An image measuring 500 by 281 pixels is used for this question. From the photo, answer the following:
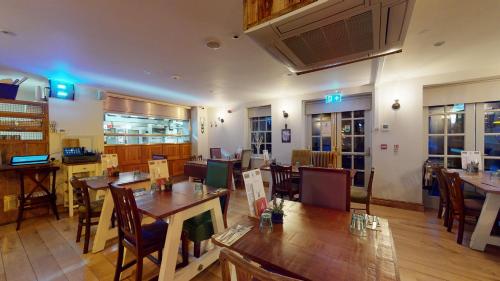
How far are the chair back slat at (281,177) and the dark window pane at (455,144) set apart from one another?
126 inches

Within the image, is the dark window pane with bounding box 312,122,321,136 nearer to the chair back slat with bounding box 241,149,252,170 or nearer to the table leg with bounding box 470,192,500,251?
the chair back slat with bounding box 241,149,252,170

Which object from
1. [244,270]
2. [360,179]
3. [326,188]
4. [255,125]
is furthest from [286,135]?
[244,270]

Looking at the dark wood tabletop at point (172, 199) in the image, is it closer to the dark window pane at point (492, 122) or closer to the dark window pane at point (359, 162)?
the dark window pane at point (359, 162)

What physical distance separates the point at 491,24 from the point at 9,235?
6623 millimetres

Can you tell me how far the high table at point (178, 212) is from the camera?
1.74m

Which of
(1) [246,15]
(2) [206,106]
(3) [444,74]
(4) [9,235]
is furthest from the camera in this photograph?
(2) [206,106]

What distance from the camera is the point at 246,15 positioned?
133cm

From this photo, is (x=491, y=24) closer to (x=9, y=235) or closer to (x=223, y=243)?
(x=223, y=243)

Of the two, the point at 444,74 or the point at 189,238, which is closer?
the point at 189,238

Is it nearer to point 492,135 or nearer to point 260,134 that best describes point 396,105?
point 492,135

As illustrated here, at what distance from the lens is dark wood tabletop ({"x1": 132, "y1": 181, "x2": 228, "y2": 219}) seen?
1704 mm

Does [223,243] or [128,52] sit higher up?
[128,52]

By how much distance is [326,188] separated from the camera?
185cm

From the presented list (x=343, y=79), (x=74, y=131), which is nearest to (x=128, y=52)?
(x=74, y=131)
